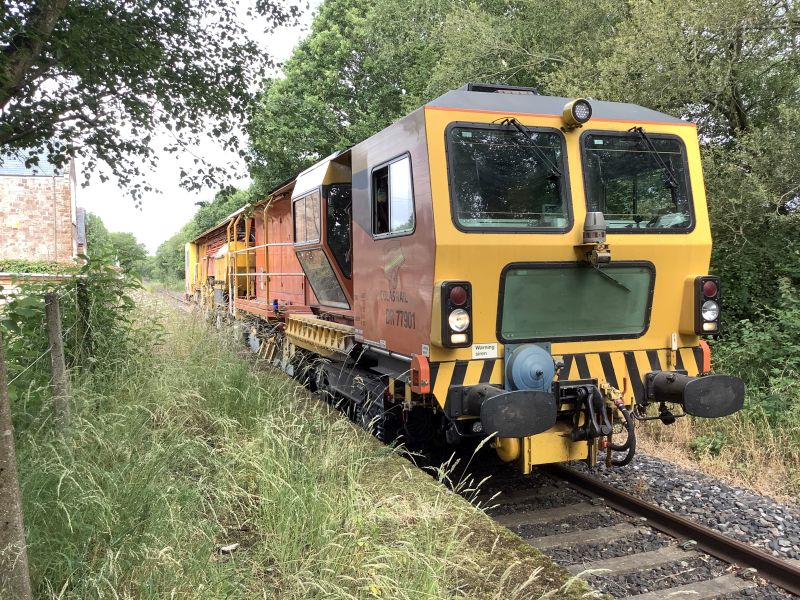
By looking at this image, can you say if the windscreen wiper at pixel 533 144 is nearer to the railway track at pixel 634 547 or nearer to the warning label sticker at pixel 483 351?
the warning label sticker at pixel 483 351

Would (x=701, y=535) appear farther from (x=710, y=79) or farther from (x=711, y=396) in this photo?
(x=710, y=79)

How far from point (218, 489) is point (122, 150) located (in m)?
4.25

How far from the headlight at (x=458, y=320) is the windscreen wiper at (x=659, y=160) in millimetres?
2226

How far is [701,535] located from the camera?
4086mm

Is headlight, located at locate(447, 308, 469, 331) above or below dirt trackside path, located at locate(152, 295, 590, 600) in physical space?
above

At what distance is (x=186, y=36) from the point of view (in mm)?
6031

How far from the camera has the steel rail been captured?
3.60 m

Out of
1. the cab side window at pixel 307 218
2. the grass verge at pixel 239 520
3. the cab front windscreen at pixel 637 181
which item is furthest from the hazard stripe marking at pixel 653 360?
the cab side window at pixel 307 218

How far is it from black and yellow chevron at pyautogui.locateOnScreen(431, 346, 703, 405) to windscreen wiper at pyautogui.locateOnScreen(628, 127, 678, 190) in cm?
143

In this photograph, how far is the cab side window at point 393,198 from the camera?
Answer: 15.3 ft

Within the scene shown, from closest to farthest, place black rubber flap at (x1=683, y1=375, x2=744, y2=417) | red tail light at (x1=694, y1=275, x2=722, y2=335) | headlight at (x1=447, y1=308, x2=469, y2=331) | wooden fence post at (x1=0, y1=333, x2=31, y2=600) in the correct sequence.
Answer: wooden fence post at (x1=0, y1=333, x2=31, y2=600) → headlight at (x1=447, y1=308, x2=469, y2=331) → black rubber flap at (x1=683, y1=375, x2=744, y2=417) → red tail light at (x1=694, y1=275, x2=722, y2=335)

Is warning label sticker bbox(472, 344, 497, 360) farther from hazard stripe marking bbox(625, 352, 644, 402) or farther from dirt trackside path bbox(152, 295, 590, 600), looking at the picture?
hazard stripe marking bbox(625, 352, 644, 402)

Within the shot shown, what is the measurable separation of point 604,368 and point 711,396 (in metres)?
0.81

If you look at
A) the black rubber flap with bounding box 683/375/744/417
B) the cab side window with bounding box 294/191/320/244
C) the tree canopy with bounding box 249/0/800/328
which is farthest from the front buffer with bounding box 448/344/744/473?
the tree canopy with bounding box 249/0/800/328
